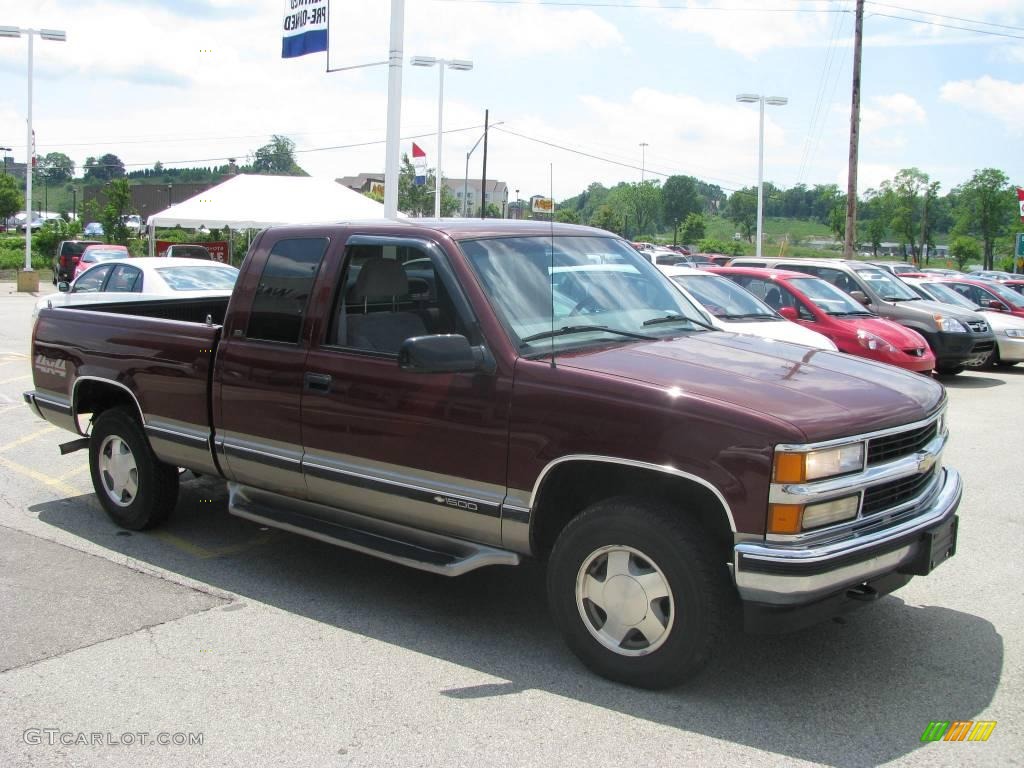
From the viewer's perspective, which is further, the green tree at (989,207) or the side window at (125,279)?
the green tree at (989,207)

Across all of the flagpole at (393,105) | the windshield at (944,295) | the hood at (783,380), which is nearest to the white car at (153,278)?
the flagpole at (393,105)

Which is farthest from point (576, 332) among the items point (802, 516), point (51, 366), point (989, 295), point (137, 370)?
point (989, 295)

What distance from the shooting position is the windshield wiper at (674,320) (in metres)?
4.98

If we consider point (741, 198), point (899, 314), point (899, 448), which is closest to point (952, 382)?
point (899, 314)

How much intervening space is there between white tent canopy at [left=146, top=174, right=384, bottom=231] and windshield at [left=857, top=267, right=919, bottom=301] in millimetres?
10950

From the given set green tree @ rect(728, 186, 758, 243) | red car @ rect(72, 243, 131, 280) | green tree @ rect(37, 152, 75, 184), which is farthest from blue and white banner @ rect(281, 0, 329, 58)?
green tree @ rect(37, 152, 75, 184)

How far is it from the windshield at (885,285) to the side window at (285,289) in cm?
1223

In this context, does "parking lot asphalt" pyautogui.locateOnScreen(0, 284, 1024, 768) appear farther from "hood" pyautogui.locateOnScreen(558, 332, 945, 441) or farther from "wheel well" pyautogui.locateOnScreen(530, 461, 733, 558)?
"hood" pyautogui.locateOnScreen(558, 332, 945, 441)

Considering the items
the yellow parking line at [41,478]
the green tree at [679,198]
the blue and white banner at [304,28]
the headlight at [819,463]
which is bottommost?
the yellow parking line at [41,478]

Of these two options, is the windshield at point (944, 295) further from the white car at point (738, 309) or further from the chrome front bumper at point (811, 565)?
the chrome front bumper at point (811, 565)

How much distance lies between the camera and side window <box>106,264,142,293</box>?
13.0 metres

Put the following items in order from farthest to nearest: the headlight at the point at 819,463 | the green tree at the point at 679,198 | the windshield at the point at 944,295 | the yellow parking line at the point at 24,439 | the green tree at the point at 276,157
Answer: the green tree at the point at 276,157
the green tree at the point at 679,198
the windshield at the point at 944,295
the yellow parking line at the point at 24,439
the headlight at the point at 819,463

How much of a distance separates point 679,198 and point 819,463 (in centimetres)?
8851

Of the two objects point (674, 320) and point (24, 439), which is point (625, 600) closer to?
point (674, 320)
